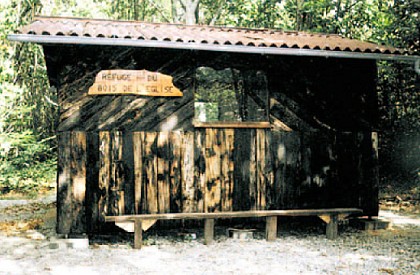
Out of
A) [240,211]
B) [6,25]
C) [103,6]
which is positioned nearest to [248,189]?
[240,211]

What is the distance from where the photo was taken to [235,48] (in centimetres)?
650

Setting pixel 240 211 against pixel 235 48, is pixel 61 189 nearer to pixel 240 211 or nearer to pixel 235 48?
pixel 240 211

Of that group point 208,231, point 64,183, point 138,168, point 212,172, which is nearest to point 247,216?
point 208,231

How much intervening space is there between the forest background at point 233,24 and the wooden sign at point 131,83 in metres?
6.73

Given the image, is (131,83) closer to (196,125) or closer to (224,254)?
(196,125)

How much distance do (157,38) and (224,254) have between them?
321 centimetres

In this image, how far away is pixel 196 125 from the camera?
7070 mm

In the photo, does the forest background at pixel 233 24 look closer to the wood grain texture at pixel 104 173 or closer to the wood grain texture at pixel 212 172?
the wood grain texture at pixel 212 172

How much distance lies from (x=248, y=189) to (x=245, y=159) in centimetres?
49

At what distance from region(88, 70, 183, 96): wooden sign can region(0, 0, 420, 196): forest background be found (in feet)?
22.1

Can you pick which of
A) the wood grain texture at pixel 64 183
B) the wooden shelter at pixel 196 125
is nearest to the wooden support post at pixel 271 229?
the wooden shelter at pixel 196 125

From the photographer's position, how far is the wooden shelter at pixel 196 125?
6762 millimetres

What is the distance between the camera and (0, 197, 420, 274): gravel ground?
18.3 feet

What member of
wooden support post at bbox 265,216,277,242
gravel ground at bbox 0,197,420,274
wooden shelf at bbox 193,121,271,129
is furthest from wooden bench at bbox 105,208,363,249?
wooden shelf at bbox 193,121,271,129
